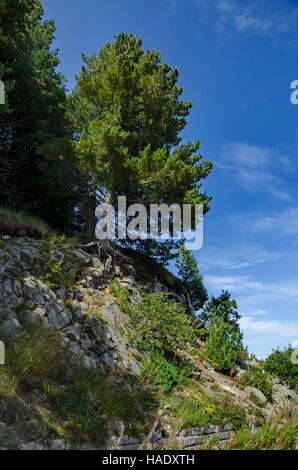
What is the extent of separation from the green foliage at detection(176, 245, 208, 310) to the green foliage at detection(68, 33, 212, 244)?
103 inches

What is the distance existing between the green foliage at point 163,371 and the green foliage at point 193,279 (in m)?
7.88

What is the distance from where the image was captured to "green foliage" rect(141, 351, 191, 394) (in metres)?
7.91

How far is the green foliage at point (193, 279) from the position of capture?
17.2 meters

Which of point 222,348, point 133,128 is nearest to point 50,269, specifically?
point 222,348

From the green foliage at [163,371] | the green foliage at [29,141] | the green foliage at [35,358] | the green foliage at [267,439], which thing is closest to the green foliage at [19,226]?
the green foliage at [29,141]

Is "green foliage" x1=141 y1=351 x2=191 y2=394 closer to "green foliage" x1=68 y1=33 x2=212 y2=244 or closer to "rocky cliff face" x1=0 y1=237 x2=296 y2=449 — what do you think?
"rocky cliff face" x1=0 y1=237 x2=296 y2=449

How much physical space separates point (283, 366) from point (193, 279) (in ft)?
19.7

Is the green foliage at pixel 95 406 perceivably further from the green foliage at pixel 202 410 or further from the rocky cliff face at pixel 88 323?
the green foliage at pixel 202 410

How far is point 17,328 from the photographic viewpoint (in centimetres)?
661

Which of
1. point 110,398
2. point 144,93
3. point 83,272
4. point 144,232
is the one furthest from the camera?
point 144,232

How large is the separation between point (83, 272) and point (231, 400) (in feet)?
20.3

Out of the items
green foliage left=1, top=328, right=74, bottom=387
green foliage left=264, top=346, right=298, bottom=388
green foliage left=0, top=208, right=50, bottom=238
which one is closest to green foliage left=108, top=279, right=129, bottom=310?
green foliage left=0, top=208, right=50, bottom=238
